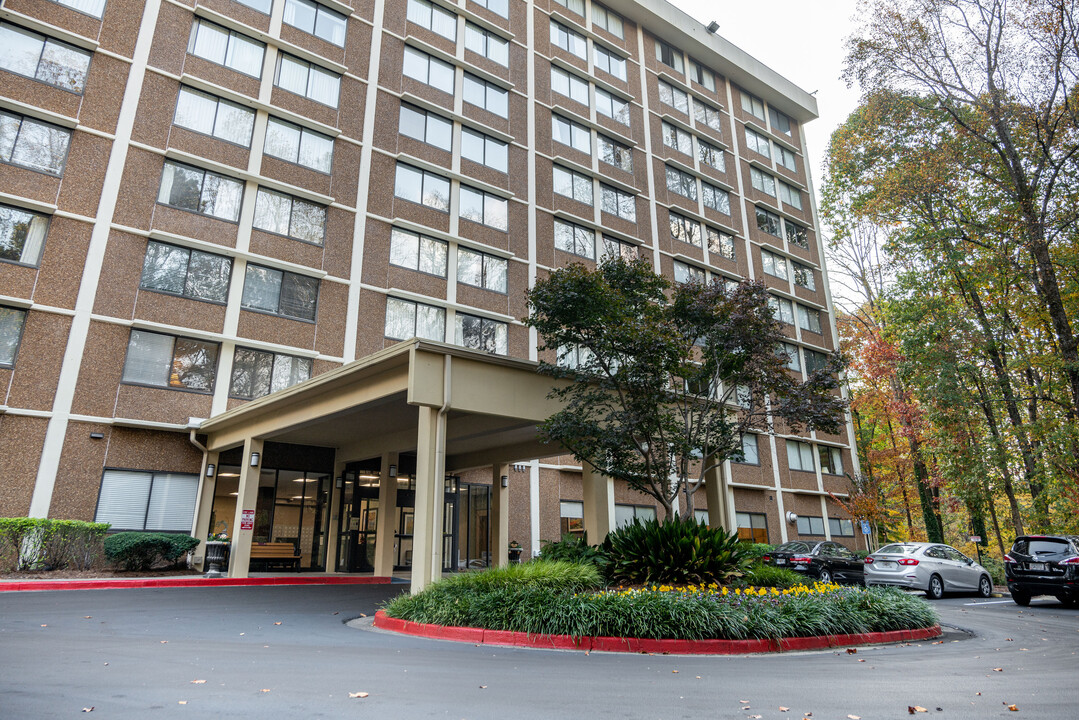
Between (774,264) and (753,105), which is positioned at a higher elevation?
(753,105)

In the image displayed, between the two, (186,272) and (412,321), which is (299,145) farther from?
(412,321)

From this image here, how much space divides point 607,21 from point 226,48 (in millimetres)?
20681

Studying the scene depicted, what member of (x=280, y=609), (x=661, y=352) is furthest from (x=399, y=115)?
(x=280, y=609)

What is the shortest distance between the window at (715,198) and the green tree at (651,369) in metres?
23.3

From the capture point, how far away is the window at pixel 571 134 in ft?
103

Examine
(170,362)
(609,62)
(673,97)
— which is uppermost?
(609,62)

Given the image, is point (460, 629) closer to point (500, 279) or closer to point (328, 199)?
point (328, 199)

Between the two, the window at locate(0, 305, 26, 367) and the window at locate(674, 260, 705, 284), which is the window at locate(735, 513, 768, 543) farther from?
the window at locate(0, 305, 26, 367)

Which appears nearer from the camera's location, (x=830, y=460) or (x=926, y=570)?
(x=926, y=570)

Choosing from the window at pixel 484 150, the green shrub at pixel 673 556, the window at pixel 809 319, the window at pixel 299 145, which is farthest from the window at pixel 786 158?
the green shrub at pixel 673 556

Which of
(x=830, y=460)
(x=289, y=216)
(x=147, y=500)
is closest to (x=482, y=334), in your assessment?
(x=289, y=216)

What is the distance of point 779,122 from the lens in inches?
1704

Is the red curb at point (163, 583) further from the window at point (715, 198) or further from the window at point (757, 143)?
the window at point (757, 143)

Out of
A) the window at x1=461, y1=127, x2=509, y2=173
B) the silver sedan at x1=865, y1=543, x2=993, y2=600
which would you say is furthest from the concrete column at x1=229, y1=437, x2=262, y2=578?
the silver sedan at x1=865, y1=543, x2=993, y2=600
